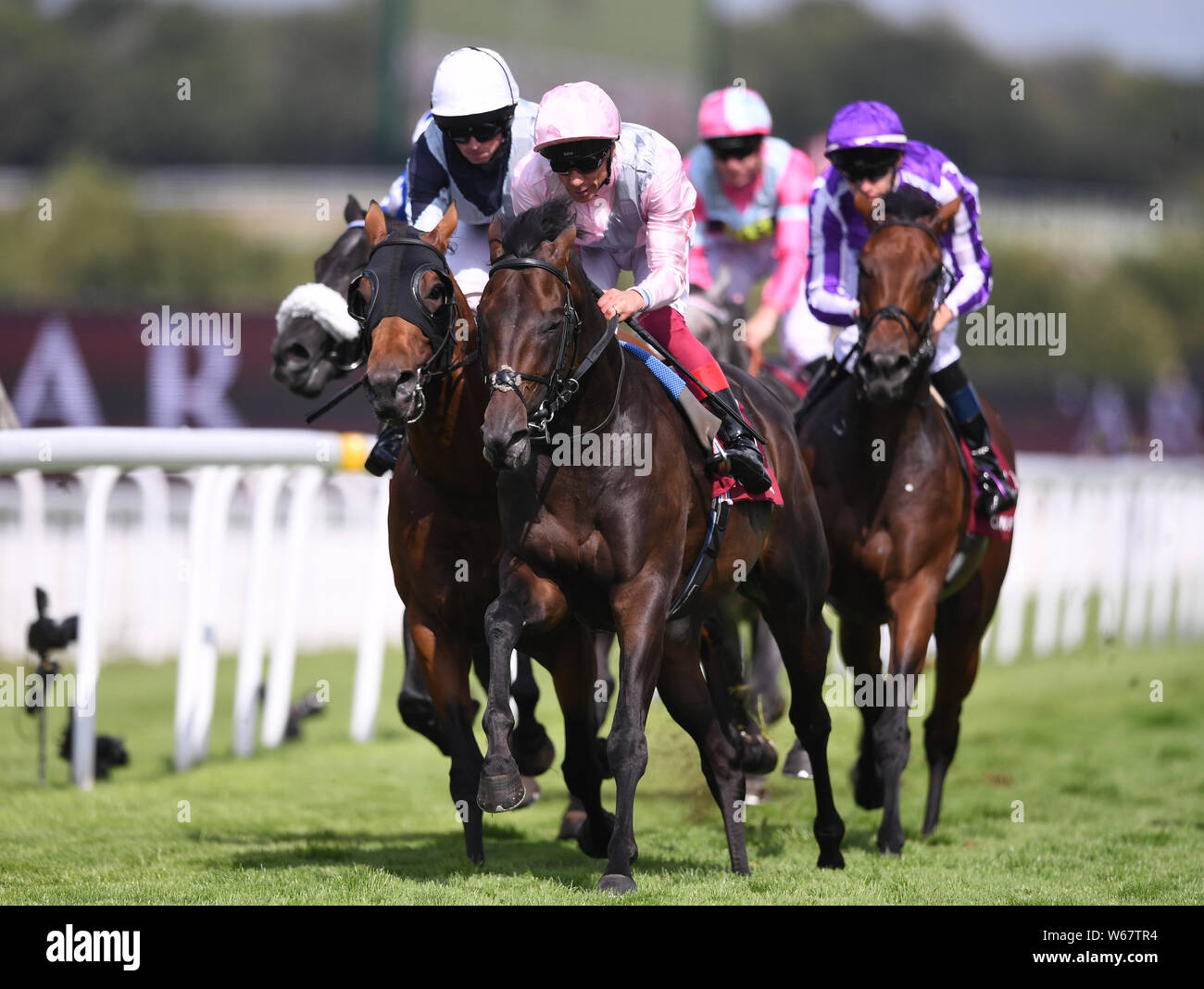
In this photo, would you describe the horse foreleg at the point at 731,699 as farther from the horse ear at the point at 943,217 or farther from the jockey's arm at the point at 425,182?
the jockey's arm at the point at 425,182

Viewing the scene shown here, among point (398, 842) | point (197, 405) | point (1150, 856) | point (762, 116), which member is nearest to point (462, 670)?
point (398, 842)

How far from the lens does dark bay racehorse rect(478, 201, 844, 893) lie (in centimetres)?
445

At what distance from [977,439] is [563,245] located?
257cm

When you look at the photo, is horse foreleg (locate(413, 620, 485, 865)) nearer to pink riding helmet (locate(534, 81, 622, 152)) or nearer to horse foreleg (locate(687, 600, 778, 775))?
horse foreleg (locate(687, 600, 778, 775))

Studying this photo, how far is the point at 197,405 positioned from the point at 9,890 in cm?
1115

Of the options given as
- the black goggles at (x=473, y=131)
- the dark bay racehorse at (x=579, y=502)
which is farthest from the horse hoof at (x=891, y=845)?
the black goggles at (x=473, y=131)

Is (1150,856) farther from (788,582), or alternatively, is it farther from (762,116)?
(762,116)

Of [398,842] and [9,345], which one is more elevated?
[9,345]

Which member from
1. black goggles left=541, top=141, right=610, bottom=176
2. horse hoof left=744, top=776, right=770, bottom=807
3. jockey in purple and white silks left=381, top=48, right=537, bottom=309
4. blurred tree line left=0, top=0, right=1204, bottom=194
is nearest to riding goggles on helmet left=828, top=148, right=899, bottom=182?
jockey in purple and white silks left=381, top=48, right=537, bottom=309

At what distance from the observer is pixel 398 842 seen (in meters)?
5.97

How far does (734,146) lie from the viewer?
7.43 metres

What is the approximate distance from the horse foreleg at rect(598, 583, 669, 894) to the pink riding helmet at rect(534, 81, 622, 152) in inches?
50.8

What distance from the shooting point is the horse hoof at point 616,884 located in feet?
14.9

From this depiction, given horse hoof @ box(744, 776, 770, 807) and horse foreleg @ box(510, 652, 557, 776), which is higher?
horse foreleg @ box(510, 652, 557, 776)
